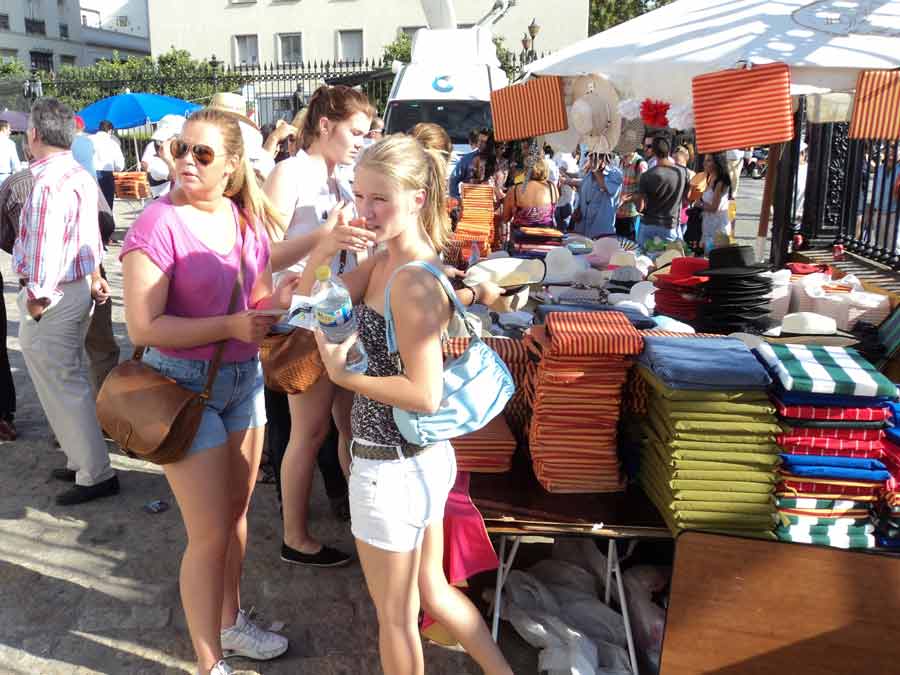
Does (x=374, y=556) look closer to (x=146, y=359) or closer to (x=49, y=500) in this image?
(x=146, y=359)

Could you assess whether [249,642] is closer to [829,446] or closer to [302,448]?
[302,448]

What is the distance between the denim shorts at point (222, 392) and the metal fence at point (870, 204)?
16.6 feet

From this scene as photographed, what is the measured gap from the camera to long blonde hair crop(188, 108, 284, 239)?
2373 mm

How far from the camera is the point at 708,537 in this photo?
232cm

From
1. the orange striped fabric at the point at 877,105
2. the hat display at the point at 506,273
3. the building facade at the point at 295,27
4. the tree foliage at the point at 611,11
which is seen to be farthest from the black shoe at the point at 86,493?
the tree foliage at the point at 611,11

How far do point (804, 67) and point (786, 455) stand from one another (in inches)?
76.9

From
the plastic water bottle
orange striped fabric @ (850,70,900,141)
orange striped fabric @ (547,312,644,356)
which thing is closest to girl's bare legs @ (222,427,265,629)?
the plastic water bottle

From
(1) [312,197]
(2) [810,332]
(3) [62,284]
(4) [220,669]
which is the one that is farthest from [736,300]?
(3) [62,284]

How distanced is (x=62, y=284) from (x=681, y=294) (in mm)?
3046

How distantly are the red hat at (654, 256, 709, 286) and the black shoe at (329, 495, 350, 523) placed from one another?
6.40 feet

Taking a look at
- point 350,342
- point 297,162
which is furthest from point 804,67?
point 350,342

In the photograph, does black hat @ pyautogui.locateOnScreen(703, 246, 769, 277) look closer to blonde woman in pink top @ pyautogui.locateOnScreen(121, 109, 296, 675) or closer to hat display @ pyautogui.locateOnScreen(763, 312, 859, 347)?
hat display @ pyautogui.locateOnScreen(763, 312, 859, 347)

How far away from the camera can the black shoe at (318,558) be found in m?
3.48

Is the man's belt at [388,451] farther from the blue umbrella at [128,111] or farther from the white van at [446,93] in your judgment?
the blue umbrella at [128,111]
